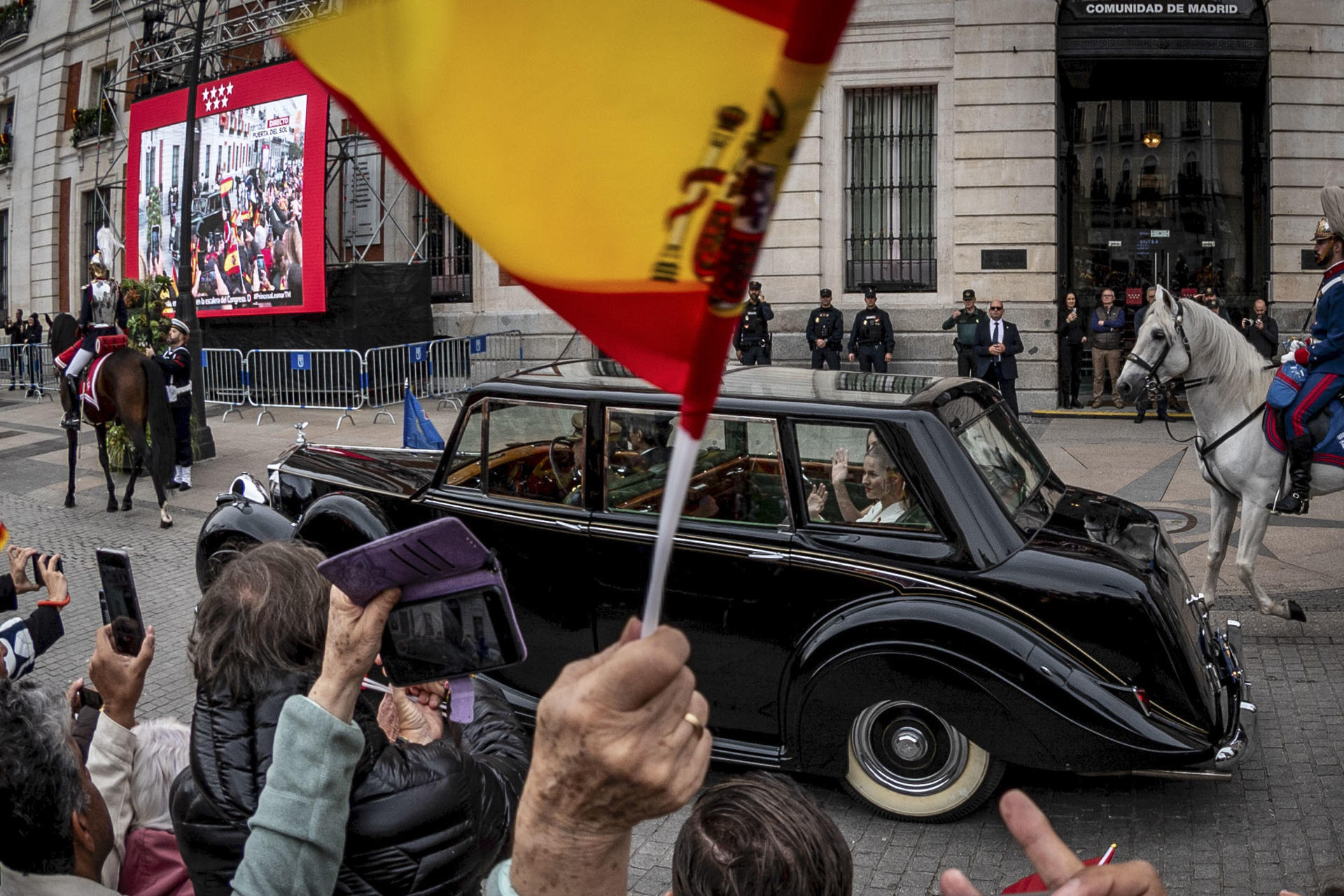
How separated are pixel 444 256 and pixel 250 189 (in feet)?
12.8

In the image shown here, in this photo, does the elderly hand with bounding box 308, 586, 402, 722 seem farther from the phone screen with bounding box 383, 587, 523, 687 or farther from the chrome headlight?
the chrome headlight

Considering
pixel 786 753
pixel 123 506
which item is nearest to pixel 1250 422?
pixel 786 753

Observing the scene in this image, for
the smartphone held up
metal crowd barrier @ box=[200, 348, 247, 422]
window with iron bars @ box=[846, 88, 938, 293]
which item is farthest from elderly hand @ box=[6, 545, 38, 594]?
metal crowd barrier @ box=[200, 348, 247, 422]

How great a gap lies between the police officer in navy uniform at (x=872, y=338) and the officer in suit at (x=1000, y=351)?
58.5 inches

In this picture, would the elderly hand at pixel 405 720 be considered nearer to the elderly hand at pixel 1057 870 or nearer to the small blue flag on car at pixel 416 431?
the elderly hand at pixel 1057 870

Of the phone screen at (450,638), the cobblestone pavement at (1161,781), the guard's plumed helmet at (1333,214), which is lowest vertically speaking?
the cobblestone pavement at (1161,781)

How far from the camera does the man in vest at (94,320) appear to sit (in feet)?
44.8

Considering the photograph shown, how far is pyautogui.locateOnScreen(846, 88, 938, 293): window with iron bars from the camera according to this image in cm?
1984

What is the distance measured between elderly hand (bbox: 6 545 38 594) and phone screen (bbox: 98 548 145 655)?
38.5 inches

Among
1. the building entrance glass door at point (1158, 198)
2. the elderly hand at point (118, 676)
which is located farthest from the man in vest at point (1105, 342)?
the elderly hand at point (118, 676)

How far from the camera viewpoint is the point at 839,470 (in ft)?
17.8

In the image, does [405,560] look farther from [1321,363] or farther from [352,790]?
[1321,363]

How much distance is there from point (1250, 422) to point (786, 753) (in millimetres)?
4346

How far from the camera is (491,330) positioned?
23297 mm
